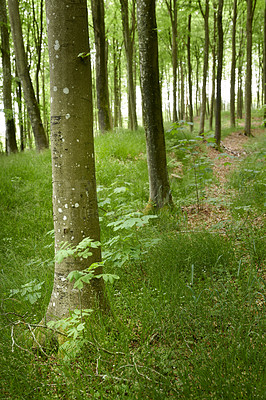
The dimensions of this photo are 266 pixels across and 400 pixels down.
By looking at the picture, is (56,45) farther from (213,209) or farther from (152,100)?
(213,209)

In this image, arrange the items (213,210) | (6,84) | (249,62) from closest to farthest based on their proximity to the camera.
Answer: (213,210)
(6,84)
(249,62)

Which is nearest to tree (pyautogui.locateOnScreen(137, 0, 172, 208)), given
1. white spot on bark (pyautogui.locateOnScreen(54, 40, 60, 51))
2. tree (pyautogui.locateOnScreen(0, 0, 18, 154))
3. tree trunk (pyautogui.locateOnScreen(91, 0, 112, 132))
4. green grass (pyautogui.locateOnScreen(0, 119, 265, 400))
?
green grass (pyautogui.locateOnScreen(0, 119, 265, 400))

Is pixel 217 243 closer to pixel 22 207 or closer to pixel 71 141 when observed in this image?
pixel 71 141

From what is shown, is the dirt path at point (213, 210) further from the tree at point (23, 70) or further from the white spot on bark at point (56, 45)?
the tree at point (23, 70)

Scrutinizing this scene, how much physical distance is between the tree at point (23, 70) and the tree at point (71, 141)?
8.96m

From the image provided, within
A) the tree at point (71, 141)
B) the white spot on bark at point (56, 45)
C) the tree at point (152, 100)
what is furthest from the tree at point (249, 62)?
the white spot on bark at point (56, 45)

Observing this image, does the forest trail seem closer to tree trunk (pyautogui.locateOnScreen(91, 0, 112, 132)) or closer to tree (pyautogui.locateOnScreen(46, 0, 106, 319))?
tree (pyautogui.locateOnScreen(46, 0, 106, 319))

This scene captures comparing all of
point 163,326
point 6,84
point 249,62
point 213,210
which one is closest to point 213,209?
point 213,210

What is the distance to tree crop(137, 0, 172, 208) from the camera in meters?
4.86

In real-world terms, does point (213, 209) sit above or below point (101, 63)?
below

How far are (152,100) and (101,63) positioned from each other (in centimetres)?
739

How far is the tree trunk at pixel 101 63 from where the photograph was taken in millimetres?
10477

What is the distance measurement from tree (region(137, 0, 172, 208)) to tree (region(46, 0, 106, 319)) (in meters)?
2.91

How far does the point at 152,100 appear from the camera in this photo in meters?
5.03
